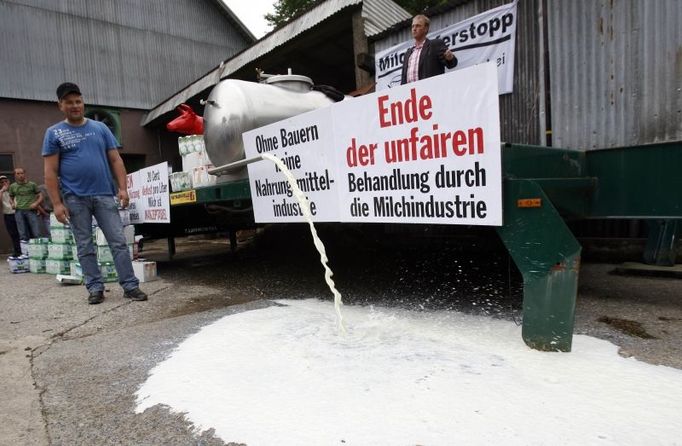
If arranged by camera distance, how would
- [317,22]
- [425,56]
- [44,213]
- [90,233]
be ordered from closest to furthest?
[90,233] → [425,56] → [317,22] → [44,213]

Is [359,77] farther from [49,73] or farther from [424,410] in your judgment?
[49,73]

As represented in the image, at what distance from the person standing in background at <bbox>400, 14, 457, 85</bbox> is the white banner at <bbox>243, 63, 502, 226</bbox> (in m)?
1.67

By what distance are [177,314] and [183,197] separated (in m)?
1.76

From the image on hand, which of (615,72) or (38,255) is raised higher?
(615,72)

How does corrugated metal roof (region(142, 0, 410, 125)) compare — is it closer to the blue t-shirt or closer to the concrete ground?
the concrete ground

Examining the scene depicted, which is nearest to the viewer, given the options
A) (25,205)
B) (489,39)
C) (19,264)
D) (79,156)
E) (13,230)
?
(79,156)

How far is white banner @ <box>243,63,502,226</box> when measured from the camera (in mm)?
2354

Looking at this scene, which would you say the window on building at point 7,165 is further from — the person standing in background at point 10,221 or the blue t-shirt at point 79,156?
the blue t-shirt at point 79,156

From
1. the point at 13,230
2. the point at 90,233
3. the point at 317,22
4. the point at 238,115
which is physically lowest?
the point at 13,230

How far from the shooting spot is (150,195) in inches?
225

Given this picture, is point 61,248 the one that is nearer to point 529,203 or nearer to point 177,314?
point 177,314

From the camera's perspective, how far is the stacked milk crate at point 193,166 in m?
4.73

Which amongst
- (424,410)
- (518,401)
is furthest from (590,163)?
(424,410)

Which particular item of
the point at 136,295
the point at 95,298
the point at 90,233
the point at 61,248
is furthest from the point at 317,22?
the point at 95,298
